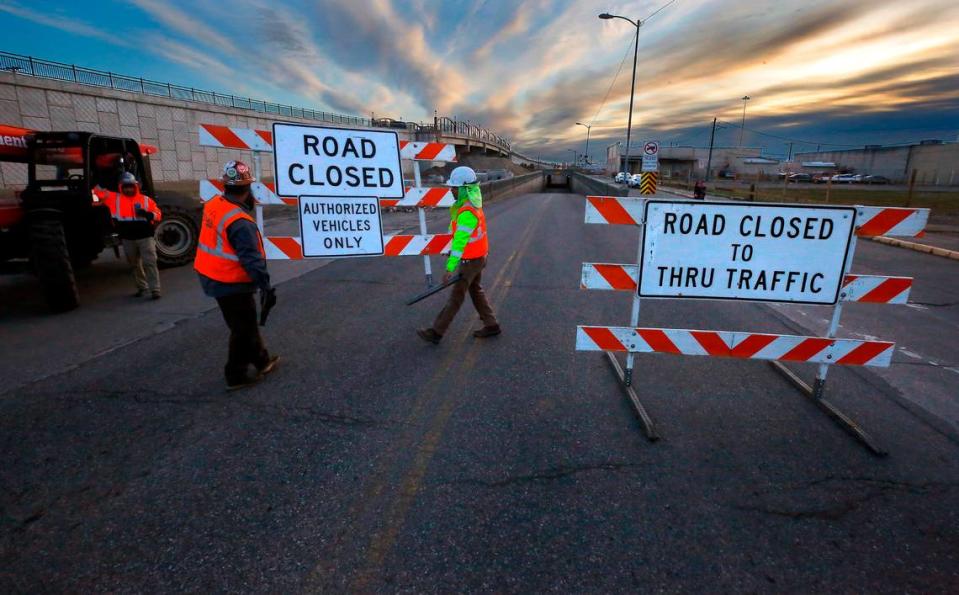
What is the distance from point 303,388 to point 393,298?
296cm

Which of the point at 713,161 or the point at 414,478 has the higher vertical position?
the point at 713,161

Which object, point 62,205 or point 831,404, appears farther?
point 62,205

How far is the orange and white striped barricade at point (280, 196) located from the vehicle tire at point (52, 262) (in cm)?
259

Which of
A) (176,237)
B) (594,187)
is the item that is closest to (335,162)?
(176,237)

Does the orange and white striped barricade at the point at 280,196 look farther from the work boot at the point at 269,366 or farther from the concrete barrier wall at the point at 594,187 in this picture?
the concrete barrier wall at the point at 594,187

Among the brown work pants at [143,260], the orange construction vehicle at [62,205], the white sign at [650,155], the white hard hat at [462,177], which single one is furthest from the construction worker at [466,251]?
the white sign at [650,155]

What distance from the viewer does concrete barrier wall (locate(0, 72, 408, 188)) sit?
59.4ft

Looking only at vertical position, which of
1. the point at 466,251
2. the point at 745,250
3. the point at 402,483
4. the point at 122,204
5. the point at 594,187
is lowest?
the point at 402,483

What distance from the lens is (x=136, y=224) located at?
6523 millimetres

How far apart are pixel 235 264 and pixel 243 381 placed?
3.49 ft

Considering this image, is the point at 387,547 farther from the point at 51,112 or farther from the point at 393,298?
the point at 51,112

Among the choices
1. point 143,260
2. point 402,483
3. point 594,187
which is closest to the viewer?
point 402,483

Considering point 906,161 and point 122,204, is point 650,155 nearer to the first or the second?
point 122,204

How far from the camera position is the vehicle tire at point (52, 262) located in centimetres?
584
